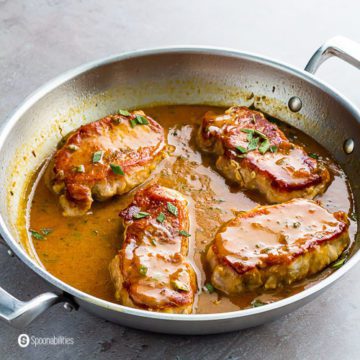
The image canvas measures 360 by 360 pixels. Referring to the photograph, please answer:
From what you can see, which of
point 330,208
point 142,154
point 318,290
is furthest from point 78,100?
point 318,290

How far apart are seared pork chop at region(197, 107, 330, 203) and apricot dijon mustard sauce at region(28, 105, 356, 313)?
0.24 ft

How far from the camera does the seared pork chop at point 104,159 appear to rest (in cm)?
336

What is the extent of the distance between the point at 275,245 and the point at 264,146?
0.75 m

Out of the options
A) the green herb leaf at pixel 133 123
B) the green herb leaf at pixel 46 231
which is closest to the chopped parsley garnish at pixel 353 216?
the green herb leaf at pixel 133 123

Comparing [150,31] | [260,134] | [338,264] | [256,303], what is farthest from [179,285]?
[150,31]

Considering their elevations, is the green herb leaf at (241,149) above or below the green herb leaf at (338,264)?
above

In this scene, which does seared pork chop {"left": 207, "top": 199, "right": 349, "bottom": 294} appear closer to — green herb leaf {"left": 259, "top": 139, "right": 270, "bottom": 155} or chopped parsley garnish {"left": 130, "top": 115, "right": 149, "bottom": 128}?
green herb leaf {"left": 259, "top": 139, "right": 270, "bottom": 155}

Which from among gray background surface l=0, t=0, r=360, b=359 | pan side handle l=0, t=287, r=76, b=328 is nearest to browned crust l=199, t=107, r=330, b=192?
gray background surface l=0, t=0, r=360, b=359

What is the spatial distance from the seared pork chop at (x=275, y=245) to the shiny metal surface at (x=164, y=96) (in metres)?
0.51

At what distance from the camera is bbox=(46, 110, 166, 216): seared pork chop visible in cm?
336

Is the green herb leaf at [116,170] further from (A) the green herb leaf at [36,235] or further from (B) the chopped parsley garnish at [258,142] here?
(B) the chopped parsley garnish at [258,142]

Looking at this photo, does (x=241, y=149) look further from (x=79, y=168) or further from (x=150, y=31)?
(x=150, y=31)

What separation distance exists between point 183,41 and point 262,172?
1920 mm

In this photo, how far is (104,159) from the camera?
11.4 ft
